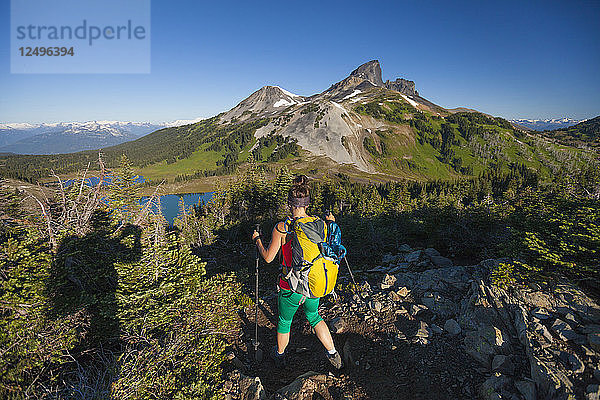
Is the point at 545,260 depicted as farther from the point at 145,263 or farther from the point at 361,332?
the point at 145,263

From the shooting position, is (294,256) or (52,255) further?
(52,255)

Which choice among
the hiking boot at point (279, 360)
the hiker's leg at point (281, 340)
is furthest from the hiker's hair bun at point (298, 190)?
the hiking boot at point (279, 360)

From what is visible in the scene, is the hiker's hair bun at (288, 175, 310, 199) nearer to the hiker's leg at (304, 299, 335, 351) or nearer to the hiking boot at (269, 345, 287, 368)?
the hiker's leg at (304, 299, 335, 351)

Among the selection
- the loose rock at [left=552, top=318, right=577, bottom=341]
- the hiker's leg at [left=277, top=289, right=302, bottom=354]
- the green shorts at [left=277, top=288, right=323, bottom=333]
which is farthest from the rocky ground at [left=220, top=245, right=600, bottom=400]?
the green shorts at [left=277, top=288, right=323, bottom=333]

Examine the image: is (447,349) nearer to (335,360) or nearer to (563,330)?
(563,330)

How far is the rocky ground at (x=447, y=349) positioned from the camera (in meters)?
4.15

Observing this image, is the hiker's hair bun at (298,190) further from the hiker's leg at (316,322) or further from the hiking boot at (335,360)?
the hiking boot at (335,360)

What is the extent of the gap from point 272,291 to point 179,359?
680cm

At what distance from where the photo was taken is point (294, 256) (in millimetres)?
5270

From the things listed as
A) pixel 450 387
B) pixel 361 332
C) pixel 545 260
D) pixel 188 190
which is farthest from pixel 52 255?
pixel 188 190

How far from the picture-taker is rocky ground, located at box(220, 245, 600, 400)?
4152 millimetres

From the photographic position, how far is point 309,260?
5.18m

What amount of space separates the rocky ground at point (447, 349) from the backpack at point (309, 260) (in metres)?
1.82

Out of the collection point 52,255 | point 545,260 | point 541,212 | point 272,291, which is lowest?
point 272,291
